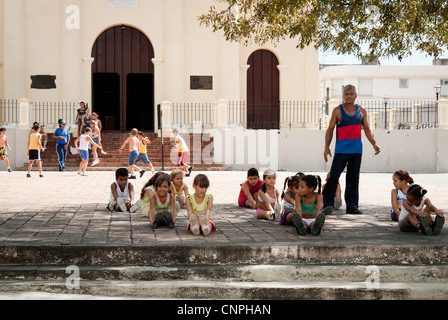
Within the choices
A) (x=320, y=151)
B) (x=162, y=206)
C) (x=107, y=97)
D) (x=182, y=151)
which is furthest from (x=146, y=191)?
(x=107, y=97)

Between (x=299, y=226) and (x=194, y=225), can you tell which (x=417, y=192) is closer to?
(x=299, y=226)

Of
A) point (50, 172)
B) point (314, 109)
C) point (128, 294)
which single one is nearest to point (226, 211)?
point (128, 294)

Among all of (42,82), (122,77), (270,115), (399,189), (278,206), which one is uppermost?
(122,77)

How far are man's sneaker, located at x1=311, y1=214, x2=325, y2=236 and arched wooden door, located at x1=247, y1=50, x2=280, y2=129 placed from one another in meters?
20.2

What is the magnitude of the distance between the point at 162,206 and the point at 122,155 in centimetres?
1463

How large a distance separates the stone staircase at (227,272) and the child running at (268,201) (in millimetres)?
2253

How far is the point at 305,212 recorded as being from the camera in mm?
7465

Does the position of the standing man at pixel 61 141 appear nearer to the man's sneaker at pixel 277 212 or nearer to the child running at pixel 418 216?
the man's sneaker at pixel 277 212

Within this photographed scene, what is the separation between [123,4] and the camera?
25.4 m

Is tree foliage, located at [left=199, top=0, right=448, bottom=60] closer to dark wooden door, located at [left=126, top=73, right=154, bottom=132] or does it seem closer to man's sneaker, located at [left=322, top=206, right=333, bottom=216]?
man's sneaker, located at [left=322, top=206, right=333, bottom=216]

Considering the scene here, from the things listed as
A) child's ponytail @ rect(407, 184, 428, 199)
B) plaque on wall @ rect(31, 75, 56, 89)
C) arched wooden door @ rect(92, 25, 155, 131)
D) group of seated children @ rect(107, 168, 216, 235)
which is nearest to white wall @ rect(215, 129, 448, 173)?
arched wooden door @ rect(92, 25, 155, 131)

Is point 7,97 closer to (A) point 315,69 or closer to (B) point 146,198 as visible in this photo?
(A) point 315,69

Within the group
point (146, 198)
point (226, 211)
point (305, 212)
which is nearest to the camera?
point (305, 212)
